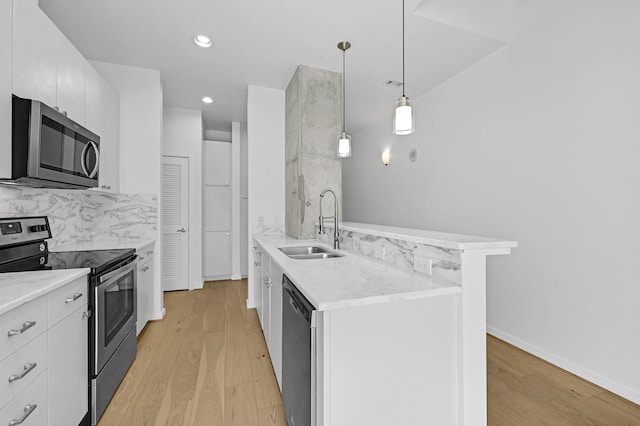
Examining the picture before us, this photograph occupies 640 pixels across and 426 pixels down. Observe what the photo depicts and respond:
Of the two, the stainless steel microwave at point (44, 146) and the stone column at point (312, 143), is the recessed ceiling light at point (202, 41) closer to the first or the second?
the stone column at point (312, 143)

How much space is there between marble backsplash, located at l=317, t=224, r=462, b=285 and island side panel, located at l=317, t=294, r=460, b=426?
14 cm

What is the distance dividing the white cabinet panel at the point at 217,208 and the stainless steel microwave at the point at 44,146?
122 inches

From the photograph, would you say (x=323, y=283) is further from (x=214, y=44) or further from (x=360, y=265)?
(x=214, y=44)

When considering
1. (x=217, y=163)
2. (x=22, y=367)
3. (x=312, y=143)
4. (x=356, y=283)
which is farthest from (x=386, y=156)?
(x=22, y=367)

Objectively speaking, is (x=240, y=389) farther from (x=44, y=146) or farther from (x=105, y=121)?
(x=105, y=121)

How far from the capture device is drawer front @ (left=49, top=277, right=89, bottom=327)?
1351 millimetres

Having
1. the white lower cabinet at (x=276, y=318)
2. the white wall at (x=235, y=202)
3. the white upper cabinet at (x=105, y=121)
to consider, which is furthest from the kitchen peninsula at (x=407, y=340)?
the white wall at (x=235, y=202)

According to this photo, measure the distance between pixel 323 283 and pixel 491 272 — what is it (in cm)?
247

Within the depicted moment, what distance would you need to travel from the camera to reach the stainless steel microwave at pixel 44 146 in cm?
153

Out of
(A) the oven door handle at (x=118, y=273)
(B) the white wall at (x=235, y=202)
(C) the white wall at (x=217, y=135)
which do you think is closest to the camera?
(A) the oven door handle at (x=118, y=273)

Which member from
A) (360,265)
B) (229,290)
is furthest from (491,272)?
(229,290)

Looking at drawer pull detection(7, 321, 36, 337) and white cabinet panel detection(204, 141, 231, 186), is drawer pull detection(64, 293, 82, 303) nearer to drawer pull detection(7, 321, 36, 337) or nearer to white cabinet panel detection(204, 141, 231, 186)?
drawer pull detection(7, 321, 36, 337)

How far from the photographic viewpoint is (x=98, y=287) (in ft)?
5.62

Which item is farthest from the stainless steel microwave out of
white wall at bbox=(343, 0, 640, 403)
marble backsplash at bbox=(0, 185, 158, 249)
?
white wall at bbox=(343, 0, 640, 403)
